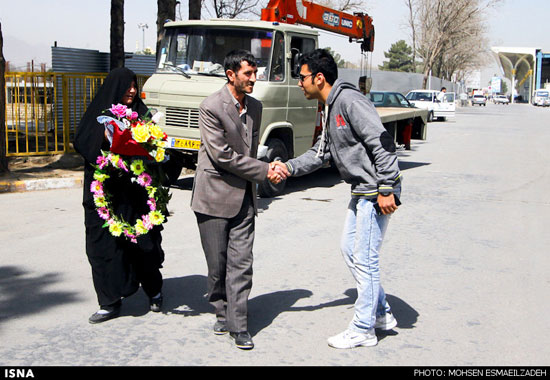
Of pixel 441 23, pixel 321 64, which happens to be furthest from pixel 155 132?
pixel 441 23

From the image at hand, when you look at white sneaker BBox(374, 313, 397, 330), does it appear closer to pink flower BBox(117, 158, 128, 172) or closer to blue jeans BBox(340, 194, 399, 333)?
blue jeans BBox(340, 194, 399, 333)

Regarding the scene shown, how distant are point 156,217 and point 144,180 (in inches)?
10.7

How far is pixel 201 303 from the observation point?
16.3ft

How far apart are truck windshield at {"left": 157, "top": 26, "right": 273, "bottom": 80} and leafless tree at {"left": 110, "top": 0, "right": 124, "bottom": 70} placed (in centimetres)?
510

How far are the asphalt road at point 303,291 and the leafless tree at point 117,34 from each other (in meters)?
6.09

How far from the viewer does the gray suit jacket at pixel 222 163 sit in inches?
160

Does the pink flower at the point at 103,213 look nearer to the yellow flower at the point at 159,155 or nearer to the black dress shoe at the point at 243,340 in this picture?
the yellow flower at the point at 159,155

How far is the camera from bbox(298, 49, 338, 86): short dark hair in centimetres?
409

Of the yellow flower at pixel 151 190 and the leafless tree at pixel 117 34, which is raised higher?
the leafless tree at pixel 117 34

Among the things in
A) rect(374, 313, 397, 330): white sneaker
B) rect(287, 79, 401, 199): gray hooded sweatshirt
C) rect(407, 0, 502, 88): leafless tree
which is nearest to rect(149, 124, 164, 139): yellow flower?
rect(287, 79, 401, 199): gray hooded sweatshirt

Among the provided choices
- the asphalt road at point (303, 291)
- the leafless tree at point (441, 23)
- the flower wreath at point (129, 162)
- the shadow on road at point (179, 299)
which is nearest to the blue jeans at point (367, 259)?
the asphalt road at point (303, 291)

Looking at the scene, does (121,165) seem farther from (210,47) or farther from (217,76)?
(210,47)
